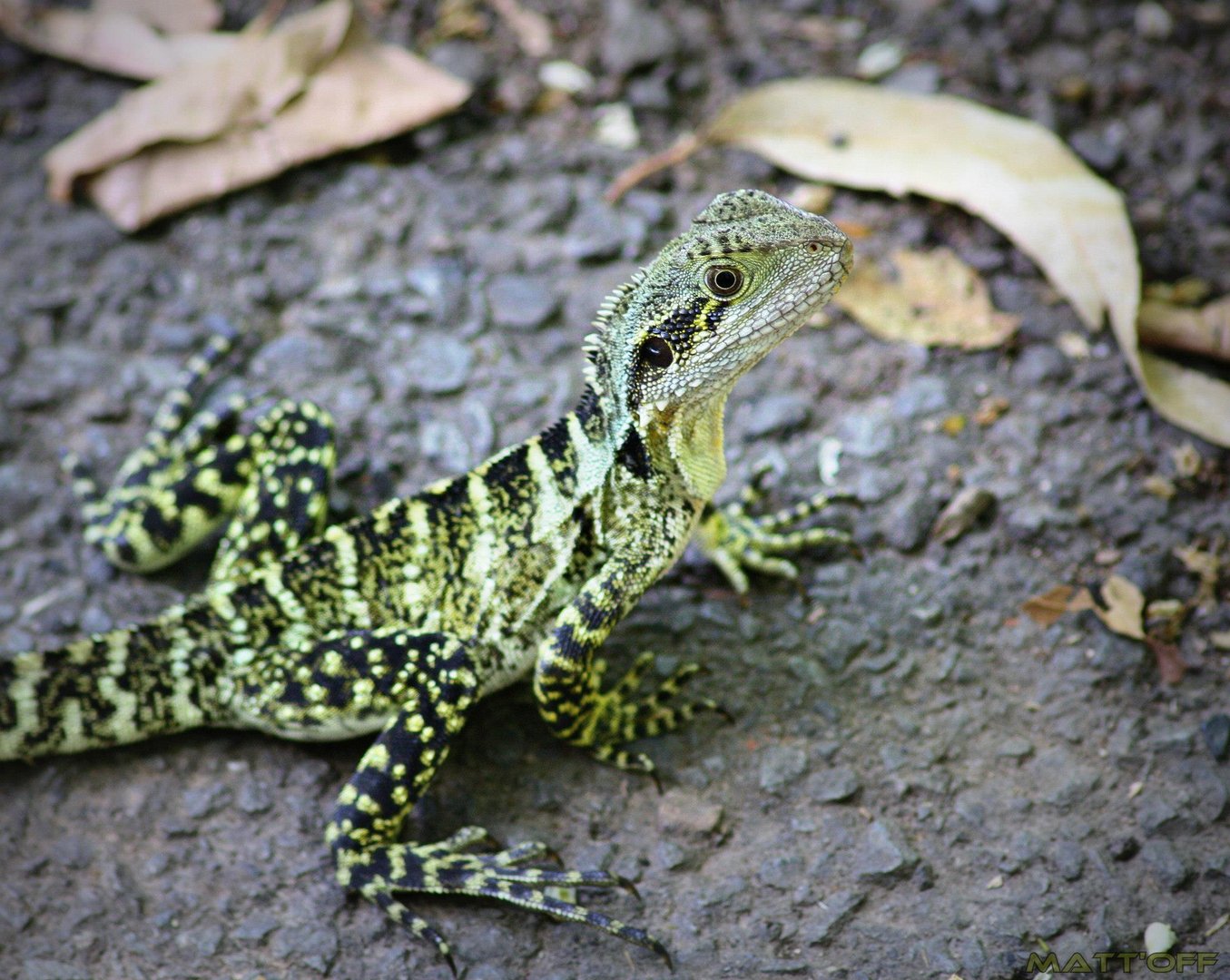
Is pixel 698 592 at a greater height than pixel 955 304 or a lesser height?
lesser

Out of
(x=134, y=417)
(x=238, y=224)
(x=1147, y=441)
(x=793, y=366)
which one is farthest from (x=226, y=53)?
(x=1147, y=441)

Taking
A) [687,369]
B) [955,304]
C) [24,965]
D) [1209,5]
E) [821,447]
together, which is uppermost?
[1209,5]

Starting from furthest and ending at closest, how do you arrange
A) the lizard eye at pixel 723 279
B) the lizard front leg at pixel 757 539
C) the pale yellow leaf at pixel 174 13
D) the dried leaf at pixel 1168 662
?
the pale yellow leaf at pixel 174 13
the lizard front leg at pixel 757 539
the dried leaf at pixel 1168 662
the lizard eye at pixel 723 279

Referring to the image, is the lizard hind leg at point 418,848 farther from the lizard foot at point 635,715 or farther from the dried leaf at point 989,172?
the dried leaf at point 989,172

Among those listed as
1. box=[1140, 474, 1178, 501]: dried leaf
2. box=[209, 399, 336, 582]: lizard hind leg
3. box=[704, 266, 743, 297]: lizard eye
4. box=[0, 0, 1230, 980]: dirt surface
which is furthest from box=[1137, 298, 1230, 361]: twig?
box=[209, 399, 336, 582]: lizard hind leg

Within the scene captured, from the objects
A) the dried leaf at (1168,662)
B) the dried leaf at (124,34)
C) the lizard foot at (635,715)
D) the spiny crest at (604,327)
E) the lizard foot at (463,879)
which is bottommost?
the lizard foot at (463,879)

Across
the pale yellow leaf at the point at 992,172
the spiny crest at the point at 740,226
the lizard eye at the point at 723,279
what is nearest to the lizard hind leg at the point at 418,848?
the lizard eye at the point at 723,279

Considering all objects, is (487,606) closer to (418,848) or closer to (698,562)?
(418,848)

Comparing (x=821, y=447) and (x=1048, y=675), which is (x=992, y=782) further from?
(x=821, y=447)
